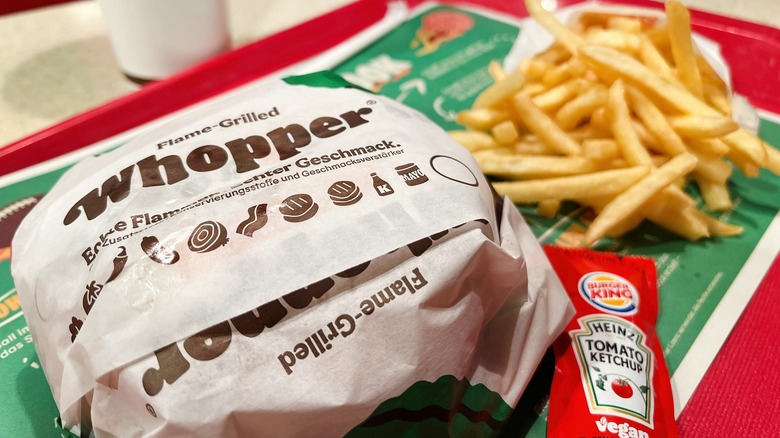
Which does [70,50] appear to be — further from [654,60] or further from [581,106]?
[654,60]

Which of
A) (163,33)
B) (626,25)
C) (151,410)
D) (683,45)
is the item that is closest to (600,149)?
(683,45)

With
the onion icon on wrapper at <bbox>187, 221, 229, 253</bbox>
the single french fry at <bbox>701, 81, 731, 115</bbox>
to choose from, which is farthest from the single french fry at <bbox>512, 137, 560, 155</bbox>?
the onion icon on wrapper at <bbox>187, 221, 229, 253</bbox>

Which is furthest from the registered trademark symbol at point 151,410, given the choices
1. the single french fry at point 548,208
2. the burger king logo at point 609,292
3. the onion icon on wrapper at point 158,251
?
the single french fry at point 548,208

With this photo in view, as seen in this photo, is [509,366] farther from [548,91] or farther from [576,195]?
[548,91]

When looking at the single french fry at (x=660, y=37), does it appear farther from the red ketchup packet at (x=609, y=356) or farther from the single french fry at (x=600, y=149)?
the red ketchup packet at (x=609, y=356)

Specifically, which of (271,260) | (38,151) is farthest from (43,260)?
(38,151)
